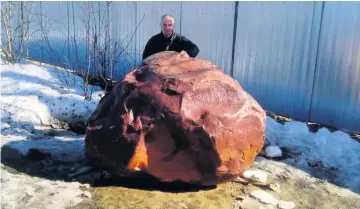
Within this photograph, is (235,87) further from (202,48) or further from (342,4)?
(202,48)

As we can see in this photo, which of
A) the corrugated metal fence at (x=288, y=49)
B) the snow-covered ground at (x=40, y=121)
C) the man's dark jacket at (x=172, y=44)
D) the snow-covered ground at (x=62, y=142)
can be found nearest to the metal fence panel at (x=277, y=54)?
the corrugated metal fence at (x=288, y=49)

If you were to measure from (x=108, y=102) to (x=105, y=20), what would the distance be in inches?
189

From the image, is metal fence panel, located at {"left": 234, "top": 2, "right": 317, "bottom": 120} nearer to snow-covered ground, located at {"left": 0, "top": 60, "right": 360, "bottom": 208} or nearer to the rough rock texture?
snow-covered ground, located at {"left": 0, "top": 60, "right": 360, "bottom": 208}

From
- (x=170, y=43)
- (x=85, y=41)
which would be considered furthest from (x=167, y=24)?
(x=85, y=41)

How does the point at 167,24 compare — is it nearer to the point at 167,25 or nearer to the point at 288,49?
the point at 167,25

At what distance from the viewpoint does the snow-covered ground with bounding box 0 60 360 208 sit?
3285mm

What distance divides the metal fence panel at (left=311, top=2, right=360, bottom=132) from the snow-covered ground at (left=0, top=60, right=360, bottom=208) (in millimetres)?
452

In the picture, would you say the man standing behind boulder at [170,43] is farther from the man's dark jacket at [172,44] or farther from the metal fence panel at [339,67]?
the metal fence panel at [339,67]

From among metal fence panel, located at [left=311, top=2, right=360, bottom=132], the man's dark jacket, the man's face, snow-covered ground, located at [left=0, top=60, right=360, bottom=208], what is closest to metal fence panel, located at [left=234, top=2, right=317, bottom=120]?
metal fence panel, located at [left=311, top=2, right=360, bottom=132]

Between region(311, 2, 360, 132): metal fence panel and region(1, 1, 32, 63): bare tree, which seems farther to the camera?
region(1, 1, 32, 63): bare tree

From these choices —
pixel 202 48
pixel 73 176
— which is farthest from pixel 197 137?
pixel 202 48

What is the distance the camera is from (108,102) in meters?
3.55

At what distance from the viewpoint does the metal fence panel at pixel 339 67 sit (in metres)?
5.13

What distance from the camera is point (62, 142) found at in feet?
14.8
